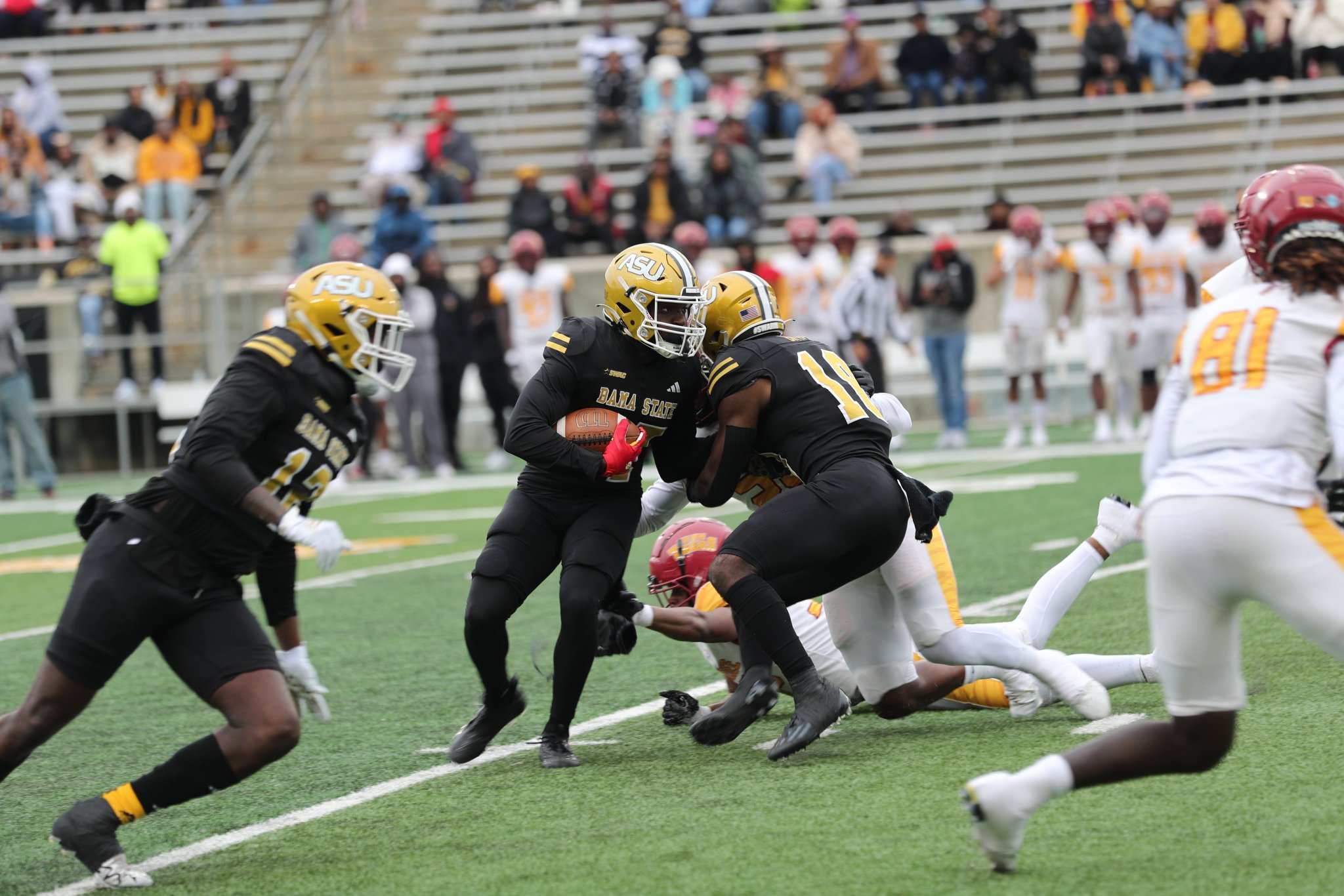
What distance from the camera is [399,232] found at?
18.0 metres

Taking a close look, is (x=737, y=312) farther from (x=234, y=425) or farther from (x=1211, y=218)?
(x=1211, y=218)

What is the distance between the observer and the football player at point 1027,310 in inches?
632

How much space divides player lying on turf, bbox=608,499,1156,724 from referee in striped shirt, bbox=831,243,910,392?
385 inches

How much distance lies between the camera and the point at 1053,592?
5801 millimetres

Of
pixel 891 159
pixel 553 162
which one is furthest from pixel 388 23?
pixel 891 159

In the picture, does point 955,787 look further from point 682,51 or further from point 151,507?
point 682,51

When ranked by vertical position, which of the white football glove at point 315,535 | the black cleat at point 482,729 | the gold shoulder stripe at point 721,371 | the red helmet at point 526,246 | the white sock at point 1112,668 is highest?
the gold shoulder stripe at point 721,371

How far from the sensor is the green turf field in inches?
157

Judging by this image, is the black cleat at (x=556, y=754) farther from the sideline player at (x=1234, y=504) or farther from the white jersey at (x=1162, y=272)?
the white jersey at (x=1162, y=272)

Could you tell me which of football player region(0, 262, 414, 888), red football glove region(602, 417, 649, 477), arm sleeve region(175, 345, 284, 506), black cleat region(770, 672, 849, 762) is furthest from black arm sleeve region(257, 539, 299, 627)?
black cleat region(770, 672, 849, 762)

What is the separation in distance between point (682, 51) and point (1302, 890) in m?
19.8

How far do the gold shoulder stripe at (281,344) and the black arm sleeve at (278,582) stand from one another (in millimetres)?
632

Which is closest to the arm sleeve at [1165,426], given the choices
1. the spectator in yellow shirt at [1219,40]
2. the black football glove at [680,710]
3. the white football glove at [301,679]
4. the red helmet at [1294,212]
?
the red helmet at [1294,212]

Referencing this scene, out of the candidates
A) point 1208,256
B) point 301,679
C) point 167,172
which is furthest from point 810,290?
point 301,679
